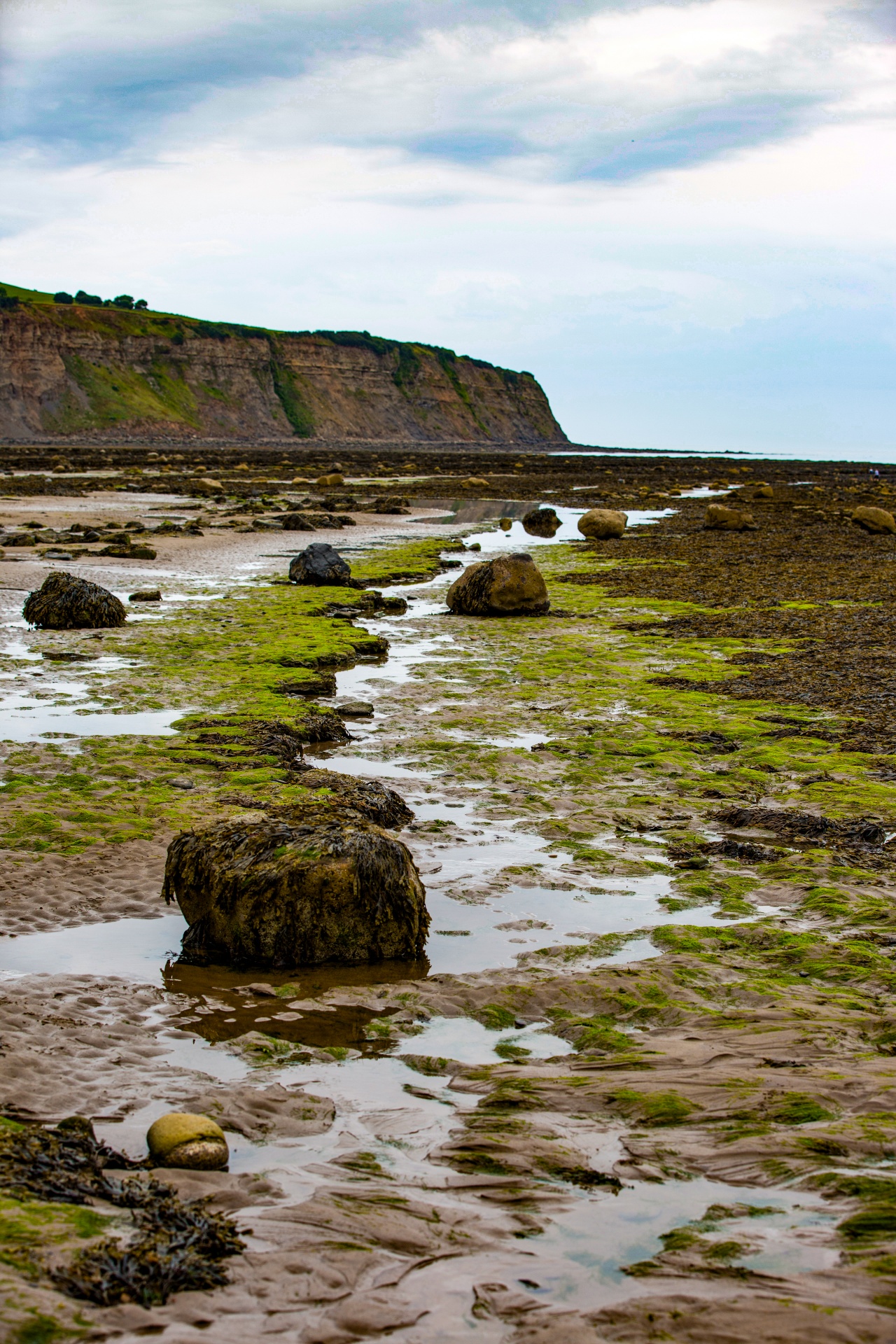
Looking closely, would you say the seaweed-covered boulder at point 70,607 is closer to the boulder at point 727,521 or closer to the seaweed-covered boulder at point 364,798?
the seaweed-covered boulder at point 364,798

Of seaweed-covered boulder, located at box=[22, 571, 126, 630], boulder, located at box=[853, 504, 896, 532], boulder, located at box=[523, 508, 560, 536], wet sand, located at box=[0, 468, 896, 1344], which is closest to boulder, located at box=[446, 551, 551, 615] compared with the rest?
seaweed-covered boulder, located at box=[22, 571, 126, 630]

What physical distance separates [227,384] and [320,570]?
116265mm

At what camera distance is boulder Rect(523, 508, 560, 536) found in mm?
32156

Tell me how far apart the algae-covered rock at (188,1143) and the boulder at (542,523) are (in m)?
28.5

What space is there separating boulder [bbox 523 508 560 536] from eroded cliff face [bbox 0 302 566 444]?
7920 cm

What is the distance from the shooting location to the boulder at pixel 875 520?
31.1m

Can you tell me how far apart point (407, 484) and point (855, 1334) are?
5019 cm

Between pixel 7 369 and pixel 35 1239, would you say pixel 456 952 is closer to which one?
pixel 35 1239

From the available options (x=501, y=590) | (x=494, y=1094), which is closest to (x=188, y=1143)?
(x=494, y=1094)

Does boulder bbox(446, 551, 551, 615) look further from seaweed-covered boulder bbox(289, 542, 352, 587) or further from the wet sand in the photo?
the wet sand

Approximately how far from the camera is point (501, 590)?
17188mm

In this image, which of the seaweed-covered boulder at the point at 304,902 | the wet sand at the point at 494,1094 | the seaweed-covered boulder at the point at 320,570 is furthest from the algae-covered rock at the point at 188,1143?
the seaweed-covered boulder at the point at 320,570

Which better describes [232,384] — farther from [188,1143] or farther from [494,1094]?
[188,1143]

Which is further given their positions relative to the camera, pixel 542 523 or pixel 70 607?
pixel 542 523
